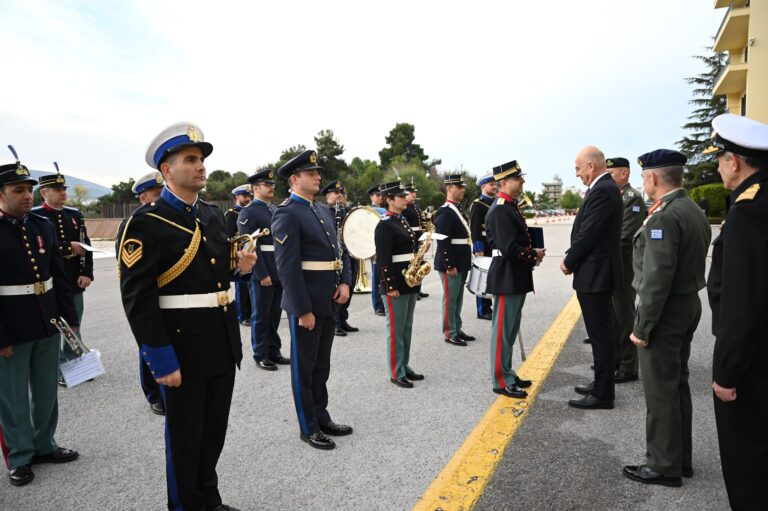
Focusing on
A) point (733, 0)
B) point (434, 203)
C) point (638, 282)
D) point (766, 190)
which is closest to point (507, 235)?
point (638, 282)

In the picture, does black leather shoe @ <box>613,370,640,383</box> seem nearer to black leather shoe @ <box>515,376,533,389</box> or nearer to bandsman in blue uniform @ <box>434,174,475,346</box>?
black leather shoe @ <box>515,376,533,389</box>

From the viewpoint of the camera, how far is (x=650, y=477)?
10.4 feet

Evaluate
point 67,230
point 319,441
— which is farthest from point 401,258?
point 67,230

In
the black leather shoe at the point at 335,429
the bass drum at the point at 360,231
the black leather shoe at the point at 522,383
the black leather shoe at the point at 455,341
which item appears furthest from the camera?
the bass drum at the point at 360,231

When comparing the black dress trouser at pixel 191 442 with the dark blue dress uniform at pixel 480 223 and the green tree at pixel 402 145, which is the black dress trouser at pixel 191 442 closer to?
the dark blue dress uniform at pixel 480 223

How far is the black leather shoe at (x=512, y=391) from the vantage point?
4645mm

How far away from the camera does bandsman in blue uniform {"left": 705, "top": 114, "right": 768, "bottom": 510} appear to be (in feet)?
7.44

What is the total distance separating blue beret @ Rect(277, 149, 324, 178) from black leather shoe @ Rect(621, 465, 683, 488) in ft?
10.6

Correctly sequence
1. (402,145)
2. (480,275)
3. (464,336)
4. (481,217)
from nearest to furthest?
(480,275), (464,336), (481,217), (402,145)

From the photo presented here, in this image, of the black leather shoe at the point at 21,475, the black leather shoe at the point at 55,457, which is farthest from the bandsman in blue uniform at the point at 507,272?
the black leather shoe at the point at 21,475

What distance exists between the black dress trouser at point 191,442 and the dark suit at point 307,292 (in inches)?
41.4

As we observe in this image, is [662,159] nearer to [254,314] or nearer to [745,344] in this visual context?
[745,344]

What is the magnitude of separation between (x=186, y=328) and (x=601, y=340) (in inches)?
143

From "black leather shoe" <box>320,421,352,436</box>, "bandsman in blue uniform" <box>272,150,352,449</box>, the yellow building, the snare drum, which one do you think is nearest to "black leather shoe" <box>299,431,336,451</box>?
"bandsman in blue uniform" <box>272,150,352,449</box>
